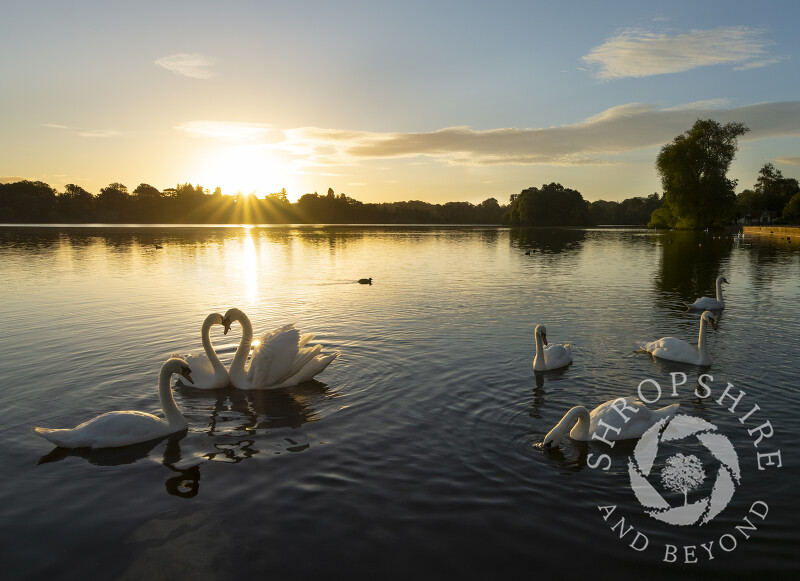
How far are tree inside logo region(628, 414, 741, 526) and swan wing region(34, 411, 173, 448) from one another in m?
7.62

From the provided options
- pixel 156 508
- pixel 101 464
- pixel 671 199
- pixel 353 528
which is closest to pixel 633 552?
pixel 353 528

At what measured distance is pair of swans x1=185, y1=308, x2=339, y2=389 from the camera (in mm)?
11570

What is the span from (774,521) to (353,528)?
5.14m

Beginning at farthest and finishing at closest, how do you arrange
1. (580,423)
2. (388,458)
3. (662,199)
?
1. (662,199)
2. (580,423)
3. (388,458)

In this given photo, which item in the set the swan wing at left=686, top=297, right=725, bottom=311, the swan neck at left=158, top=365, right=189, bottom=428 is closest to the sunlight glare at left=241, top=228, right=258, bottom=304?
the swan neck at left=158, top=365, right=189, bottom=428

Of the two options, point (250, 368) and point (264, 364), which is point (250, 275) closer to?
point (250, 368)

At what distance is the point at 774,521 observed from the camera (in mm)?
6656

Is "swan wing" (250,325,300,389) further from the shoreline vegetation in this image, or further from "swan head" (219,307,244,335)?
the shoreline vegetation

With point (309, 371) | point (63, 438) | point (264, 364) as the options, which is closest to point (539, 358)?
point (309, 371)

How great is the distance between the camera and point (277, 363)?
1154cm

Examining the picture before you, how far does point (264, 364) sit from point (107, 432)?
11.1ft

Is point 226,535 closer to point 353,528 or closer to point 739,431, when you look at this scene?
point 353,528

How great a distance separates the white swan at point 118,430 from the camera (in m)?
8.70

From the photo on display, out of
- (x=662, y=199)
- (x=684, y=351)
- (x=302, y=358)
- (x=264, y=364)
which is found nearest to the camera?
Answer: (x=264, y=364)
